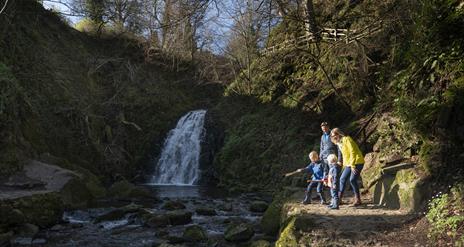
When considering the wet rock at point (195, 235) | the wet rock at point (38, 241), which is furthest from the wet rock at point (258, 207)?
the wet rock at point (38, 241)

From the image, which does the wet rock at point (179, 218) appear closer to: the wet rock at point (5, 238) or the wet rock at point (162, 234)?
the wet rock at point (162, 234)

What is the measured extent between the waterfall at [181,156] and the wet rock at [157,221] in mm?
9477

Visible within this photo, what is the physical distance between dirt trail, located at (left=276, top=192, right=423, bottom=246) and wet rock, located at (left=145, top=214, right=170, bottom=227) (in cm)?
366

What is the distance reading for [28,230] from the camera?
9516mm

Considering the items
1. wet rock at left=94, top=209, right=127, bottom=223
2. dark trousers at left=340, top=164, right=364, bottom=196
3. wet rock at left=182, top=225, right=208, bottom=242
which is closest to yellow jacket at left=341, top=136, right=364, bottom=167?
dark trousers at left=340, top=164, right=364, bottom=196

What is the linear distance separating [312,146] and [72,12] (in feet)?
32.6

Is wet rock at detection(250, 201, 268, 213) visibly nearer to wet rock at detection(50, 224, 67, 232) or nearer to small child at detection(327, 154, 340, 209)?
small child at detection(327, 154, 340, 209)

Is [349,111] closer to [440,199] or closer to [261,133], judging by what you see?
[261,133]

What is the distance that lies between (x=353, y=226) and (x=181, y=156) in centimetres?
1524

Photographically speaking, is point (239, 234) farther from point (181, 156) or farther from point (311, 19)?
point (181, 156)

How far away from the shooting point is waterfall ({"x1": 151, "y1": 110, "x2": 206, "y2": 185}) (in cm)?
2070

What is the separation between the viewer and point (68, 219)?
11.3m

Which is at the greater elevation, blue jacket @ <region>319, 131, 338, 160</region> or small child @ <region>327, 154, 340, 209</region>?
blue jacket @ <region>319, 131, 338, 160</region>

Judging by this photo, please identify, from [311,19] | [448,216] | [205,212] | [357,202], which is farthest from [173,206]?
[448,216]
